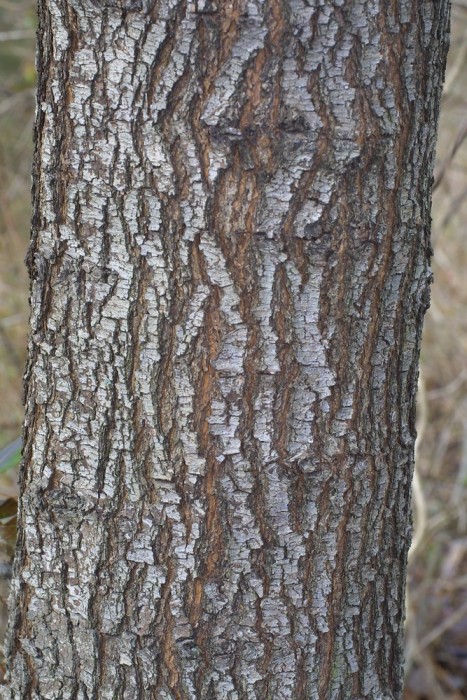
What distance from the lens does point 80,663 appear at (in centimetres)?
128

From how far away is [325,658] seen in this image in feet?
4.14

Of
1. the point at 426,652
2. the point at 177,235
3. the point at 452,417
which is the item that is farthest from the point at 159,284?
the point at 452,417

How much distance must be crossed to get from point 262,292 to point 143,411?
0.85ft

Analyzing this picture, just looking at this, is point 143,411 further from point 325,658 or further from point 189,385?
point 325,658

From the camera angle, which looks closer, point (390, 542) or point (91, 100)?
point (91, 100)

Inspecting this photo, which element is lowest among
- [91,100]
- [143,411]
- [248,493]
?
[248,493]

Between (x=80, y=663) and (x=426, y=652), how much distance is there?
8.75 feet

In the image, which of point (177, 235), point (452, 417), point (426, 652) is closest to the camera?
point (177, 235)

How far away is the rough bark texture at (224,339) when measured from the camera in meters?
1.06

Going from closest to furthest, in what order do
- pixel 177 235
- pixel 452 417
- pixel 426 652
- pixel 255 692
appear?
pixel 177 235 → pixel 255 692 → pixel 426 652 → pixel 452 417

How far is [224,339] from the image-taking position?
1123 millimetres

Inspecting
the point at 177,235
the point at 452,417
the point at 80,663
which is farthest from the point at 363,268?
the point at 452,417

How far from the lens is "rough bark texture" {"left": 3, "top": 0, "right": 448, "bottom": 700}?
1.06m

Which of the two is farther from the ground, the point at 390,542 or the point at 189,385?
the point at 189,385
